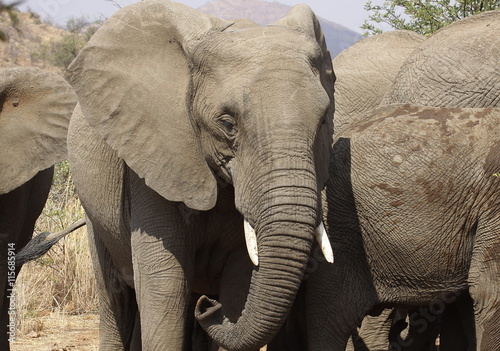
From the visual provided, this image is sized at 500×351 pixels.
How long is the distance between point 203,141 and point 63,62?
63.3 feet

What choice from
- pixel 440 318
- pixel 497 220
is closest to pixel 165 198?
pixel 497 220

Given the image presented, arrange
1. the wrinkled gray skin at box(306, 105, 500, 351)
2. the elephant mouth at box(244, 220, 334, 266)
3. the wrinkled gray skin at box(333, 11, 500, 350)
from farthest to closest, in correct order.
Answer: the wrinkled gray skin at box(333, 11, 500, 350), the wrinkled gray skin at box(306, 105, 500, 351), the elephant mouth at box(244, 220, 334, 266)

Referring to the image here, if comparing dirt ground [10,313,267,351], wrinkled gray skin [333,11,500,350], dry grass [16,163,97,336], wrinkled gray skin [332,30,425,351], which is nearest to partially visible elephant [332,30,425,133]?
wrinkled gray skin [332,30,425,351]

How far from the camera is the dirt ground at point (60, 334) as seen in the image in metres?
6.44

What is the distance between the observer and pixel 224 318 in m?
3.83

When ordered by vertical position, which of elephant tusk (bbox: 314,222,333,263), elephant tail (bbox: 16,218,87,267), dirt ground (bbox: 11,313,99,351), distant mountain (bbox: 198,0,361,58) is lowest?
distant mountain (bbox: 198,0,361,58)

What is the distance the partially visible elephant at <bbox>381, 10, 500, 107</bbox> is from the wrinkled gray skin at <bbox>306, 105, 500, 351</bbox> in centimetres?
114

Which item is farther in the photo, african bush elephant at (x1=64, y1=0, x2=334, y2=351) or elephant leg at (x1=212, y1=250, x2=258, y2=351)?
elephant leg at (x1=212, y1=250, x2=258, y2=351)

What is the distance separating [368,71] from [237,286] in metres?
2.84

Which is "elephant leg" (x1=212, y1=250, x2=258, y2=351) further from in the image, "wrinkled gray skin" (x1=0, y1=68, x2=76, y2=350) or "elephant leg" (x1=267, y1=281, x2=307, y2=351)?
"wrinkled gray skin" (x1=0, y1=68, x2=76, y2=350)

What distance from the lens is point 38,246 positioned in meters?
6.14

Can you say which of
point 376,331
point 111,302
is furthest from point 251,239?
point 111,302

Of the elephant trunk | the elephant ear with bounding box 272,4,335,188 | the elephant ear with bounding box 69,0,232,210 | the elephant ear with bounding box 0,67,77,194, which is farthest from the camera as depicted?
the elephant ear with bounding box 0,67,77,194

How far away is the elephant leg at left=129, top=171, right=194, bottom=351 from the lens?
13.3ft
